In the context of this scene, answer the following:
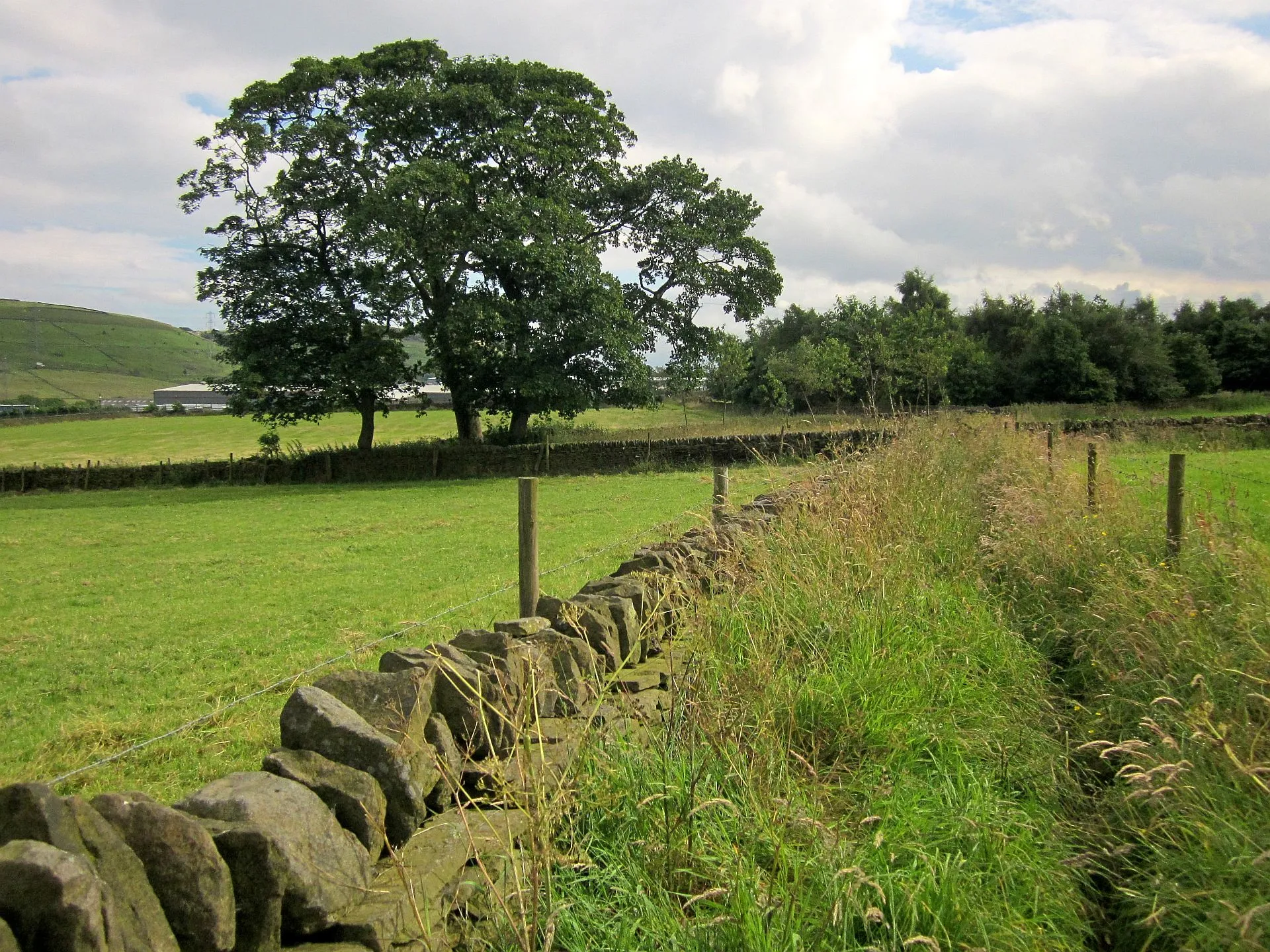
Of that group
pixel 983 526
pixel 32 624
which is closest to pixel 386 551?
pixel 32 624

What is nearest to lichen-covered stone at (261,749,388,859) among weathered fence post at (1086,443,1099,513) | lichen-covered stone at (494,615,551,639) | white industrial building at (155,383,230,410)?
lichen-covered stone at (494,615,551,639)

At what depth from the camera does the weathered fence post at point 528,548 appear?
5.43 meters

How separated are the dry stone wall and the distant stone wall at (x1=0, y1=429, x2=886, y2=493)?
86.4ft

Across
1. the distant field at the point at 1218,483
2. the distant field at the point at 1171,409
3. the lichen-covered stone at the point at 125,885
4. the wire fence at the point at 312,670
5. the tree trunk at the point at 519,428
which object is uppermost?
the distant field at the point at 1171,409

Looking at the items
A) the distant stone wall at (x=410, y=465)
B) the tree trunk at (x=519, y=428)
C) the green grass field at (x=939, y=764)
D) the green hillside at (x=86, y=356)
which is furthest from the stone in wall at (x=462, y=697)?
the green hillside at (x=86, y=356)

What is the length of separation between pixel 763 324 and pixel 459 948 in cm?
8086

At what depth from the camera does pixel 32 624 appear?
941 cm

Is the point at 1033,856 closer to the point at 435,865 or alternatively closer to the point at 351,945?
the point at 435,865

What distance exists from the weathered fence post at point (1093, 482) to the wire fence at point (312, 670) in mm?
3685

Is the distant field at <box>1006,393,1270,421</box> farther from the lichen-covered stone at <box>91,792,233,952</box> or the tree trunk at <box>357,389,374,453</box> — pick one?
the lichen-covered stone at <box>91,792,233,952</box>

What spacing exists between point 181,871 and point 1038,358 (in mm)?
51063

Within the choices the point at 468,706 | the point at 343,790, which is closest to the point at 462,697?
the point at 468,706

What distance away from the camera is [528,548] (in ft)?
18.0

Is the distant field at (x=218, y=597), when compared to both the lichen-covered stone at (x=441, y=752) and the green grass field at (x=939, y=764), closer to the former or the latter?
the lichen-covered stone at (x=441, y=752)
